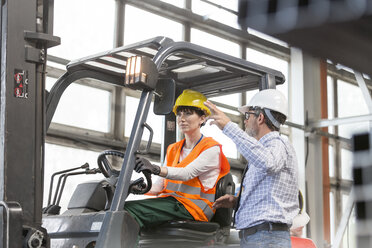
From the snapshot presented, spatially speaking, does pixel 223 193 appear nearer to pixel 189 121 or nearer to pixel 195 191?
pixel 195 191

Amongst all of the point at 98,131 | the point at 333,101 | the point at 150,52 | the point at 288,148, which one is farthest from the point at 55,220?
the point at 333,101

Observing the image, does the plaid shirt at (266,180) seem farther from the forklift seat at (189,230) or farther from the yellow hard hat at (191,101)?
the yellow hard hat at (191,101)

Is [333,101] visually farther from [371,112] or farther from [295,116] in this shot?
[371,112]

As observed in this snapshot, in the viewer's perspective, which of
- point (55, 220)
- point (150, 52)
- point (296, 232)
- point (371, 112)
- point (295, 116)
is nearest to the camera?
point (55, 220)

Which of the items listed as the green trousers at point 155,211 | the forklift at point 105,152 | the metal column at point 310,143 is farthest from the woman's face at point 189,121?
the metal column at point 310,143

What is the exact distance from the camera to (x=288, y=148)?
11.9ft

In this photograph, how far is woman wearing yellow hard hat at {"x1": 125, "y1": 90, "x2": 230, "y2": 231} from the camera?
4.05 meters

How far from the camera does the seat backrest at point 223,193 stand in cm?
422

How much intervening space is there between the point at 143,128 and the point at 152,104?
701 centimetres

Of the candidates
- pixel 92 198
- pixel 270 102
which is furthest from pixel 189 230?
pixel 270 102

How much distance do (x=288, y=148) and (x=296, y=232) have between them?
1.45 m

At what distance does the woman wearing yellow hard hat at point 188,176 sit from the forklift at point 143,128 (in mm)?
84

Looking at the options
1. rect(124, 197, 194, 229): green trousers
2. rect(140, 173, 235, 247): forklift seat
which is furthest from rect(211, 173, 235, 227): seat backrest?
rect(124, 197, 194, 229): green trousers

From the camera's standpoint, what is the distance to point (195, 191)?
4219mm
